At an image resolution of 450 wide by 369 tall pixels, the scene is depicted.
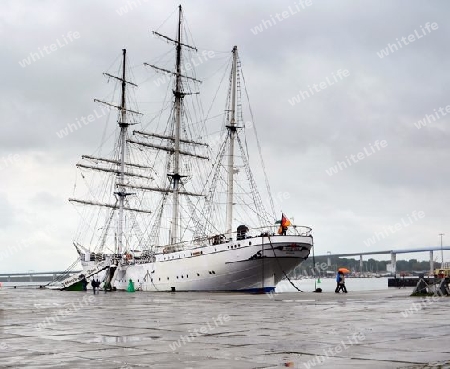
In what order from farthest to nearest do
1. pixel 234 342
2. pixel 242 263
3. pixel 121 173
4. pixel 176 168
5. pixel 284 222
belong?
1. pixel 121 173
2. pixel 176 168
3. pixel 242 263
4. pixel 284 222
5. pixel 234 342

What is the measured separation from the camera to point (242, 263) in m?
52.6

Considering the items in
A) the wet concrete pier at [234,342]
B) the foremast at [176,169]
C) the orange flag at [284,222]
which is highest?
the foremast at [176,169]

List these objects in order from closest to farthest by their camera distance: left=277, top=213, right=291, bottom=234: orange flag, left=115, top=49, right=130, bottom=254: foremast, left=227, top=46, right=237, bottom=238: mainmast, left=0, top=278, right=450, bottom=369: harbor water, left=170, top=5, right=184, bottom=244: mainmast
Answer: left=0, top=278, right=450, bottom=369: harbor water, left=277, top=213, right=291, bottom=234: orange flag, left=227, top=46, right=237, bottom=238: mainmast, left=170, top=5, right=184, bottom=244: mainmast, left=115, top=49, right=130, bottom=254: foremast

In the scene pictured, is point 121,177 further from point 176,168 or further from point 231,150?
point 231,150

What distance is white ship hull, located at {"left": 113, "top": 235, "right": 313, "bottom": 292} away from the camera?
52156mm

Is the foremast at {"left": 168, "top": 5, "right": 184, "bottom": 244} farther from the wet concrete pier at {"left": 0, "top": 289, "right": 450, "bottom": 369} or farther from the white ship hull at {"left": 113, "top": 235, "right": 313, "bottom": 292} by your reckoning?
the wet concrete pier at {"left": 0, "top": 289, "right": 450, "bottom": 369}

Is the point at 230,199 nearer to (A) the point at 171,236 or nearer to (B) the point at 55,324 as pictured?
(A) the point at 171,236

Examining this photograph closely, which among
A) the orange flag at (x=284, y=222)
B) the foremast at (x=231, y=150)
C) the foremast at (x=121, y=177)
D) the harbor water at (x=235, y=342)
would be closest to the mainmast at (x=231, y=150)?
the foremast at (x=231, y=150)

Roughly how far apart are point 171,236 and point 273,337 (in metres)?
59.2

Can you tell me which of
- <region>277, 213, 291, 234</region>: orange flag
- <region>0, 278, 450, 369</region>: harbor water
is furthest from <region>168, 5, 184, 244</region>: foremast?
<region>0, 278, 450, 369</region>: harbor water

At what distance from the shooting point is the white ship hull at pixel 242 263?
52.2 m

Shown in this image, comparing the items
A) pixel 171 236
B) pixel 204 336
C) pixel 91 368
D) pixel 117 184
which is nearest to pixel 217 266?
pixel 171 236

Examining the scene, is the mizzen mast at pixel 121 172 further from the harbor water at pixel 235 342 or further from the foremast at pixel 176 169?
the harbor water at pixel 235 342

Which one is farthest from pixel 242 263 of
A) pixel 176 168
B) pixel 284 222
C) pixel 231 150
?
pixel 176 168
